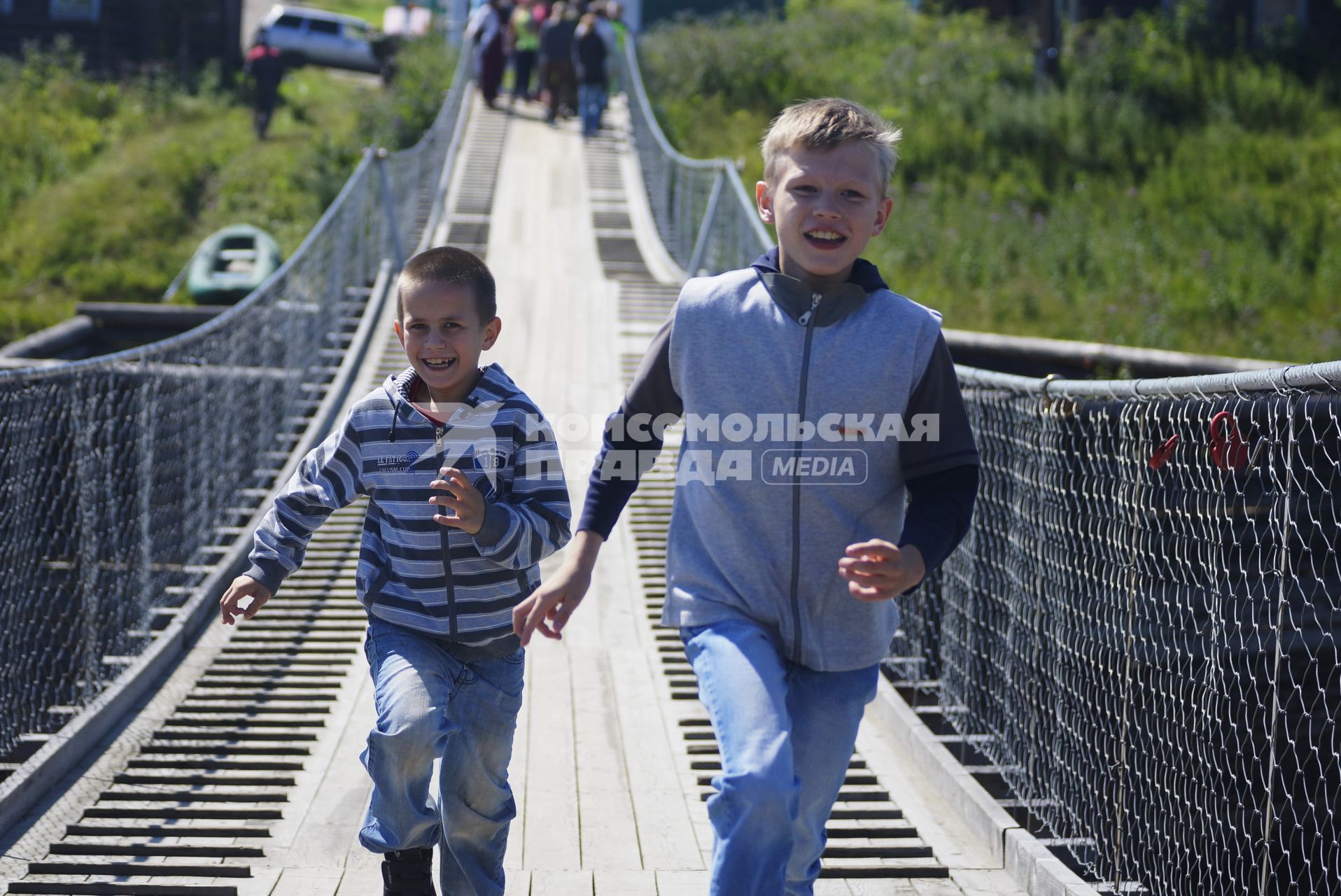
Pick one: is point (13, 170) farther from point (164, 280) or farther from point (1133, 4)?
point (1133, 4)

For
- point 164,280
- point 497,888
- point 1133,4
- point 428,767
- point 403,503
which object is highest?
point 1133,4

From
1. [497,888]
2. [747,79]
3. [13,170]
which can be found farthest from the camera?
[747,79]

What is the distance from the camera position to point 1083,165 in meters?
17.4

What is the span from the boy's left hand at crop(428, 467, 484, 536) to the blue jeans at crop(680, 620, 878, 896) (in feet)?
1.43

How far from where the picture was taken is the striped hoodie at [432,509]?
283 cm

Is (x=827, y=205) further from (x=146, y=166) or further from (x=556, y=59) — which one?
(x=146, y=166)

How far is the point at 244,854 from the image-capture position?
3.66 m

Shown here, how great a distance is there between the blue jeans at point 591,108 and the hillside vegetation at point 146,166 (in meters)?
2.57

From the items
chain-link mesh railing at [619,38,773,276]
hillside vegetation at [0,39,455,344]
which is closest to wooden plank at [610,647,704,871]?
chain-link mesh railing at [619,38,773,276]

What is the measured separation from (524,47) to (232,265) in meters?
7.00

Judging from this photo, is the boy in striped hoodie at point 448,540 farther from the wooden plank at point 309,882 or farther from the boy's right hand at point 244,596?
the wooden plank at point 309,882

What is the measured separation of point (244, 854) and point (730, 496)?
1919 millimetres

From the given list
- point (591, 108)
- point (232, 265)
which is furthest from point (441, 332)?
point (591, 108)

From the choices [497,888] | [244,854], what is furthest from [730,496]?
[244,854]
